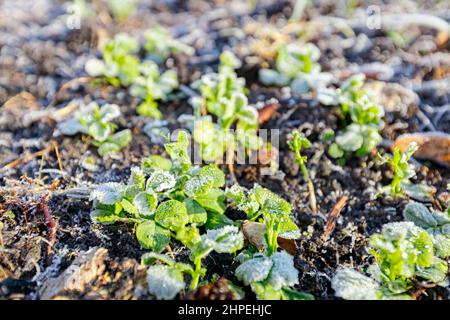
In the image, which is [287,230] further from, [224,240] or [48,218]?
[48,218]

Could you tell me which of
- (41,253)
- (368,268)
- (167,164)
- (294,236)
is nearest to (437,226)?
(368,268)

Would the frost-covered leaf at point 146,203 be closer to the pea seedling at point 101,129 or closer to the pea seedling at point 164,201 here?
the pea seedling at point 164,201

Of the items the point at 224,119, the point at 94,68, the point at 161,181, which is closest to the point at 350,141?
the point at 224,119

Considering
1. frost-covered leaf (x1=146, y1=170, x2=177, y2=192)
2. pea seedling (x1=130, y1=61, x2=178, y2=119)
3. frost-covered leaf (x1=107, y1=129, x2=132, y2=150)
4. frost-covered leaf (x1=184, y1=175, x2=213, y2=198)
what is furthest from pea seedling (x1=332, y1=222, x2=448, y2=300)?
pea seedling (x1=130, y1=61, x2=178, y2=119)

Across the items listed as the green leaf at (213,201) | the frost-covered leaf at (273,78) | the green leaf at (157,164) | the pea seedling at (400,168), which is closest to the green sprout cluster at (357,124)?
the pea seedling at (400,168)
